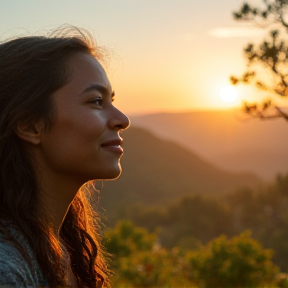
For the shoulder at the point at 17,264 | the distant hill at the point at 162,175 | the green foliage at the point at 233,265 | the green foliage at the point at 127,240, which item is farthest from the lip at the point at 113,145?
the distant hill at the point at 162,175

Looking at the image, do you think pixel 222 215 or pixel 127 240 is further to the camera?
pixel 222 215

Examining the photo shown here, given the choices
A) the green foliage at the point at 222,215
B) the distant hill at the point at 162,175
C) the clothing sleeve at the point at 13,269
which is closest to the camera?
the clothing sleeve at the point at 13,269

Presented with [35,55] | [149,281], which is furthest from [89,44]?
[149,281]

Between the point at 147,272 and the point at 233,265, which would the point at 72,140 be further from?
the point at 233,265

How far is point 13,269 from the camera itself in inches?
45.9

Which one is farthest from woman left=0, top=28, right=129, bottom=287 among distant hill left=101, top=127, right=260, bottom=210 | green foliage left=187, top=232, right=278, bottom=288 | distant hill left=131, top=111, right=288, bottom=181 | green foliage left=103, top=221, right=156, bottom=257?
distant hill left=131, top=111, right=288, bottom=181

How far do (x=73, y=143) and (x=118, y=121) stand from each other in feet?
0.40

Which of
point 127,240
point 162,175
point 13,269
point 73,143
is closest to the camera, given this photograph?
point 13,269

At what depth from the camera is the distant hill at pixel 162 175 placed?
79500 mm

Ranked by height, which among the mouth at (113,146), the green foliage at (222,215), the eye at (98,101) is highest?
the green foliage at (222,215)

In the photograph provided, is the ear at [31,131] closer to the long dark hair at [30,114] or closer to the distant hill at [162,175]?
the long dark hair at [30,114]

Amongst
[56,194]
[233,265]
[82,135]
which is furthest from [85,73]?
[233,265]

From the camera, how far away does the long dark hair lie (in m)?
1.36

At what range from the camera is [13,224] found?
1346 mm
